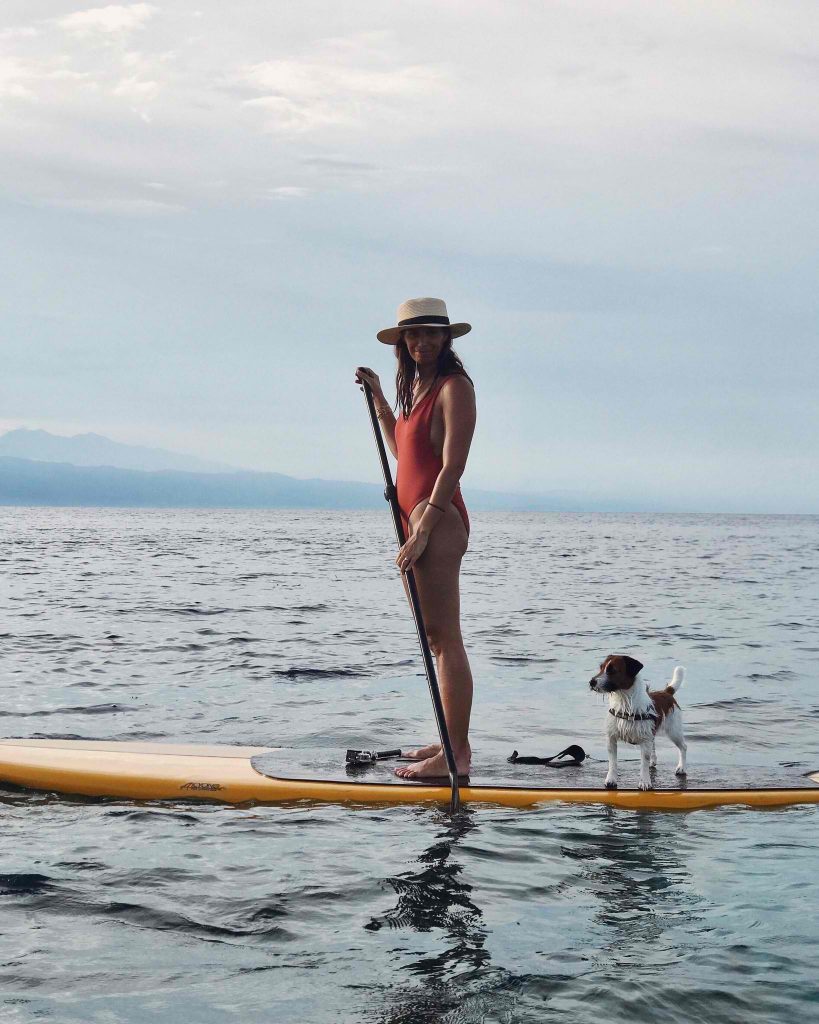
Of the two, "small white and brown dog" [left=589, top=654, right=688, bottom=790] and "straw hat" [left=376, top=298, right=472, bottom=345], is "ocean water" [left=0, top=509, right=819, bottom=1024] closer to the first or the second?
"small white and brown dog" [left=589, top=654, right=688, bottom=790]

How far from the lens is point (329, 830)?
5.27 m

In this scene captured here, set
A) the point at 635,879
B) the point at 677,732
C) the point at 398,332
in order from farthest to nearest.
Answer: the point at 677,732 < the point at 398,332 < the point at 635,879

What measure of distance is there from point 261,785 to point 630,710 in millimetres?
2060

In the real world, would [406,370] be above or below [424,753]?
above

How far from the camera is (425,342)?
5637mm

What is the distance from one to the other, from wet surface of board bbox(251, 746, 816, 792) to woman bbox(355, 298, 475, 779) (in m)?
0.26

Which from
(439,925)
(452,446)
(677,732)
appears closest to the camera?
(439,925)

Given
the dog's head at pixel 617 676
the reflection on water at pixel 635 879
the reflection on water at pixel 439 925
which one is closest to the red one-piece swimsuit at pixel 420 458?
the dog's head at pixel 617 676

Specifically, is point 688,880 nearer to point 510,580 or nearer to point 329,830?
point 329,830

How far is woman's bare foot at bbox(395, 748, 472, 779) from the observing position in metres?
5.86

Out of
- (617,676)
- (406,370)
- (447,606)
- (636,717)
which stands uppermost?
(406,370)

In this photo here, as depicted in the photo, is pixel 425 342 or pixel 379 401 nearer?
pixel 425 342

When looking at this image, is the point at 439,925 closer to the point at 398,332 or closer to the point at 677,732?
the point at 677,732

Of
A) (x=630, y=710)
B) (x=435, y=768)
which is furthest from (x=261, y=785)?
(x=630, y=710)
